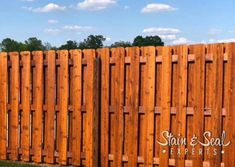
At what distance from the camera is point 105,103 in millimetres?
8016

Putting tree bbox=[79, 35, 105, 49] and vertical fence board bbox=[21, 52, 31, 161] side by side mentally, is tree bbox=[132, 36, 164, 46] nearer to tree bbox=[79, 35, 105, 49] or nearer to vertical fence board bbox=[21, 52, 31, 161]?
tree bbox=[79, 35, 105, 49]

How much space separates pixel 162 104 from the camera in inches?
292

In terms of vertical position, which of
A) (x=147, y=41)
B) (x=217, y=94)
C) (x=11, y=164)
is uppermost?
(x=147, y=41)

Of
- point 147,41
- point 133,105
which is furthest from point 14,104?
point 147,41

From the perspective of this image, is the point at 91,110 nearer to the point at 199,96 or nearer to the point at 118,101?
the point at 118,101

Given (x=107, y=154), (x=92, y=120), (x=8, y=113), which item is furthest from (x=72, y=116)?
(x=8, y=113)

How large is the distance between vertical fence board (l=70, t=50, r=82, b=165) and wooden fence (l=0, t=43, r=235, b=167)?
0.06 feet

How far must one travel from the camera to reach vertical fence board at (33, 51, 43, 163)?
8.80 m

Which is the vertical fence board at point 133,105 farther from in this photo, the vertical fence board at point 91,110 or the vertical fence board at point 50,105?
the vertical fence board at point 50,105

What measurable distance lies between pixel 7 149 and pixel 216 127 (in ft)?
14.9

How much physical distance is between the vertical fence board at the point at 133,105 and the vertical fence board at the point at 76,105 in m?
1.06

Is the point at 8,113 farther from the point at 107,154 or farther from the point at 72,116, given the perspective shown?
the point at 107,154

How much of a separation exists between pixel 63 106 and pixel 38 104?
637 mm

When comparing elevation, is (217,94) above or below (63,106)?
above
